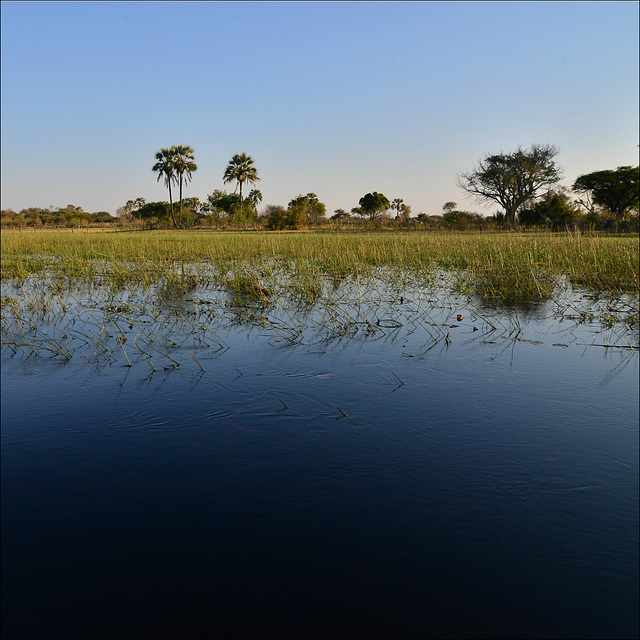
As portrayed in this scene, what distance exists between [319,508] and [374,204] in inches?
2392

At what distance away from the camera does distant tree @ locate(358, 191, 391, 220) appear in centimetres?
6059

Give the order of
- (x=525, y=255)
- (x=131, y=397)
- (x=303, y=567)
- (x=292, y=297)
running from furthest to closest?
(x=525, y=255)
(x=292, y=297)
(x=131, y=397)
(x=303, y=567)

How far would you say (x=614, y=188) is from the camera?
4481 cm

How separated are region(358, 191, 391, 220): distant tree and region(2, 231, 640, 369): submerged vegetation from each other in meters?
47.2

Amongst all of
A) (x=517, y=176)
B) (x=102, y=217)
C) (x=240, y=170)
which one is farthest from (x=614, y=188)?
(x=102, y=217)

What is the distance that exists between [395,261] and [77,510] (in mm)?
12092

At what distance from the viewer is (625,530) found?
7.00 feet

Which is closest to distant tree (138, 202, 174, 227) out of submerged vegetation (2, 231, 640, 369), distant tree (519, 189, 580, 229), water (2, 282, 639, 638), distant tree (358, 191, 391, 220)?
distant tree (358, 191, 391, 220)

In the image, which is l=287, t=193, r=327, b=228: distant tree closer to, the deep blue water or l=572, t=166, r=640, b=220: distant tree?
l=572, t=166, r=640, b=220: distant tree

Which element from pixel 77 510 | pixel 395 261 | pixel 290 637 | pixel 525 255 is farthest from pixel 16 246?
pixel 290 637

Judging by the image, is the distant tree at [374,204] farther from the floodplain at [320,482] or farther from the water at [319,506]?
the water at [319,506]

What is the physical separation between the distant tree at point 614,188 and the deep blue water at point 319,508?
4780 cm

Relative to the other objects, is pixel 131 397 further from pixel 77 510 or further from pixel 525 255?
pixel 525 255

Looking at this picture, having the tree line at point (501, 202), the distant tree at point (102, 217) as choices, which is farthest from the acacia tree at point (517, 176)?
the distant tree at point (102, 217)
